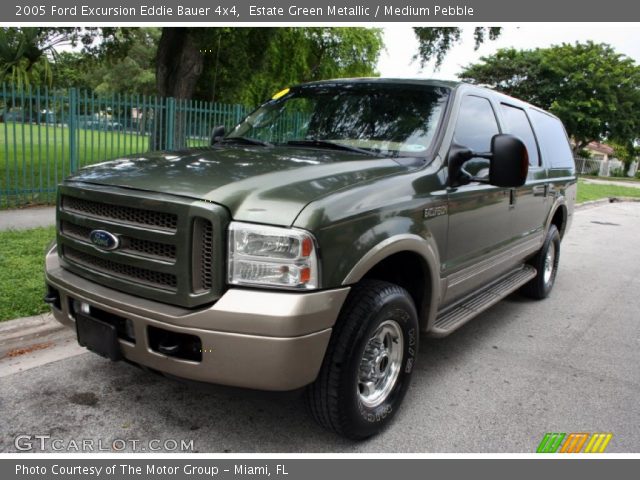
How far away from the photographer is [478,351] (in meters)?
4.36

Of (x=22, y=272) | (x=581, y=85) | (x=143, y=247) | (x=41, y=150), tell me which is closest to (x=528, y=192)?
(x=143, y=247)

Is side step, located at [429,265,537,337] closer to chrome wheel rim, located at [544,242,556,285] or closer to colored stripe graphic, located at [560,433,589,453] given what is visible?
chrome wheel rim, located at [544,242,556,285]

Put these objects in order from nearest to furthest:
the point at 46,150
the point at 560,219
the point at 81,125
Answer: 1. the point at 560,219
2. the point at 46,150
3. the point at 81,125

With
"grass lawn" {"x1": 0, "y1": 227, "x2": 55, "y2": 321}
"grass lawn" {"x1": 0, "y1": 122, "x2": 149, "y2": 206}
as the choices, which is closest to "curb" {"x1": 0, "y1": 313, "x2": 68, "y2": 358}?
"grass lawn" {"x1": 0, "y1": 227, "x2": 55, "y2": 321}

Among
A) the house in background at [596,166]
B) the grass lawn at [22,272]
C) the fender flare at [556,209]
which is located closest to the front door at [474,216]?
the fender flare at [556,209]

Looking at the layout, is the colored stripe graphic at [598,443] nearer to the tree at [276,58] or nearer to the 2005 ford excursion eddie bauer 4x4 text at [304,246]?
the 2005 ford excursion eddie bauer 4x4 text at [304,246]

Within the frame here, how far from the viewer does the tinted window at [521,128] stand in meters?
4.64

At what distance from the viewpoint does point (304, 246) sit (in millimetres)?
2346

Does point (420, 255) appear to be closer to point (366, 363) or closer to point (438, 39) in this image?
point (366, 363)

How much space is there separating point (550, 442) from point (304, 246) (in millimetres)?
1861

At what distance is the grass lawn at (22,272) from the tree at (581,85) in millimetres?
34635
